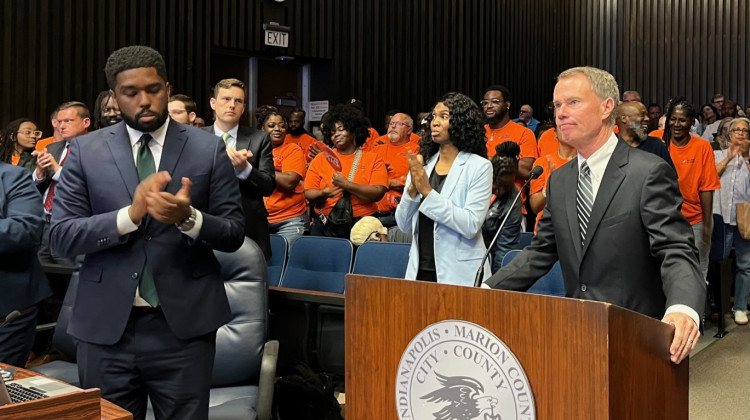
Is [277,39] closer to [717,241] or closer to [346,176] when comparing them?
[346,176]

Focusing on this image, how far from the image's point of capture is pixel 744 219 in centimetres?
626

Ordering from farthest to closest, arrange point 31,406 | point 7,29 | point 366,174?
point 7,29 < point 366,174 < point 31,406

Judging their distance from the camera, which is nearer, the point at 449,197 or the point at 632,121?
the point at 449,197

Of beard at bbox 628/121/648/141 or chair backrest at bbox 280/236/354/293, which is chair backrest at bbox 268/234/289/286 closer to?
chair backrest at bbox 280/236/354/293

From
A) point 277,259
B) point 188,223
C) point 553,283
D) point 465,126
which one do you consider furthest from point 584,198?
point 277,259

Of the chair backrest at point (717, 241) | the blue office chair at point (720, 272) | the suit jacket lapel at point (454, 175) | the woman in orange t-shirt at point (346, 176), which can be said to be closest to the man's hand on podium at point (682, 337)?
the suit jacket lapel at point (454, 175)

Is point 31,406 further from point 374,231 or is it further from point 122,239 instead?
point 374,231

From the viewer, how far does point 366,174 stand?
18.1 feet

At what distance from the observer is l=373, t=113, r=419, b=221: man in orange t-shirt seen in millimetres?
5984

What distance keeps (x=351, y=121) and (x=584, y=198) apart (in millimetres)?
3558

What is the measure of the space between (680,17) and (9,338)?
13.2 m

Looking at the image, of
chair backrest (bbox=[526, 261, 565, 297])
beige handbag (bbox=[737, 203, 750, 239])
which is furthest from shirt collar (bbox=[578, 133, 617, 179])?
beige handbag (bbox=[737, 203, 750, 239])

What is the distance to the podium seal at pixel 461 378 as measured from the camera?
1.58 m

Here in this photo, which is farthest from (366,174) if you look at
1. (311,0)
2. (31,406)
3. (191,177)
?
(311,0)
